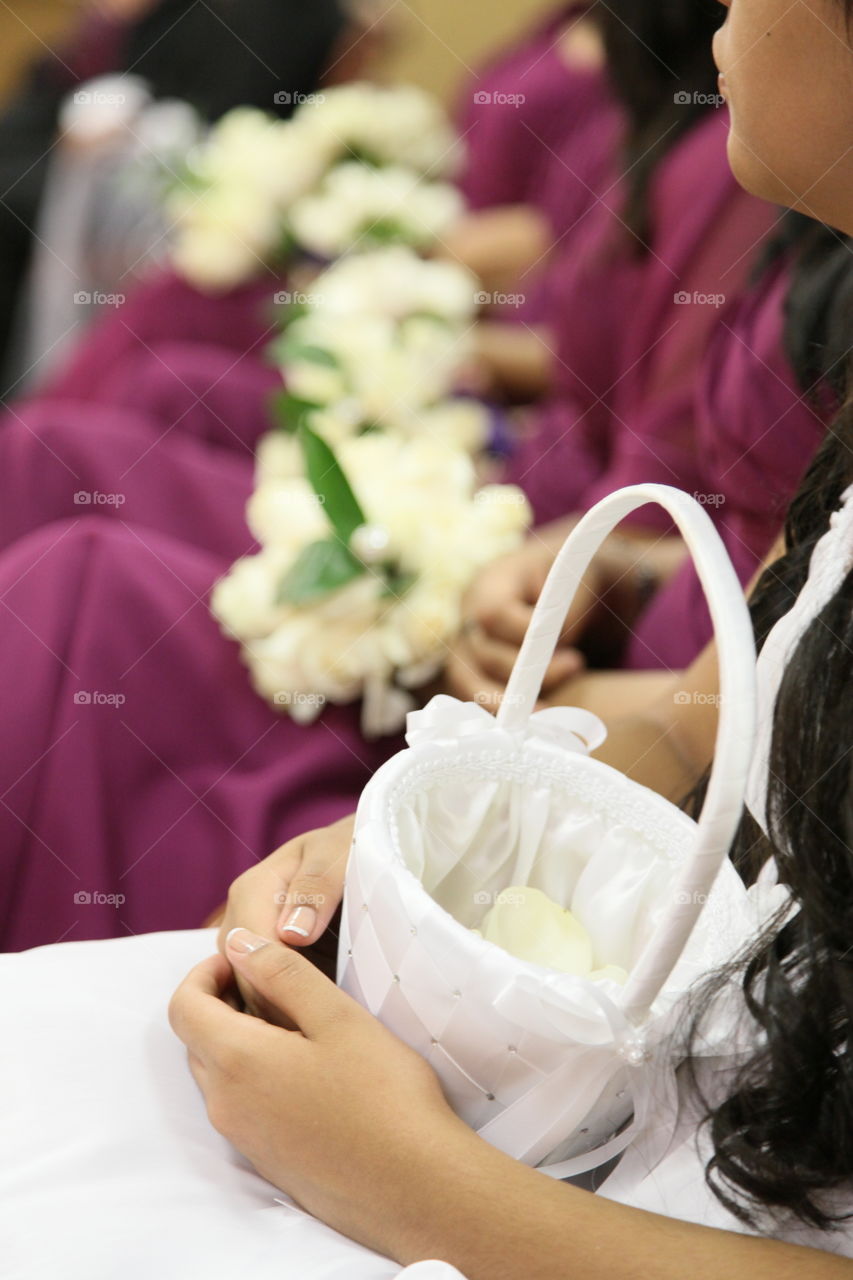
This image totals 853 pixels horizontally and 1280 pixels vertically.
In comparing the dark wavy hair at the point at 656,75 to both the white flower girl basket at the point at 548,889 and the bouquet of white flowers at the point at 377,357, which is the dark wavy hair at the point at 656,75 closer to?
the bouquet of white flowers at the point at 377,357

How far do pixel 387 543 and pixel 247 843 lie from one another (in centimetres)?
25

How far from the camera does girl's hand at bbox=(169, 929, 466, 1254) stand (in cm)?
52

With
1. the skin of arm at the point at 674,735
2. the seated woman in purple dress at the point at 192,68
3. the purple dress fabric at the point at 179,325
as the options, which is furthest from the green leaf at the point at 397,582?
the seated woman in purple dress at the point at 192,68

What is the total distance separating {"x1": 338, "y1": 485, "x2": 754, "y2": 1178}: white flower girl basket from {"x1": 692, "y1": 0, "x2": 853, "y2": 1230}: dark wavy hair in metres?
0.04

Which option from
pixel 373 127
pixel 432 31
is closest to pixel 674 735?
pixel 373 127

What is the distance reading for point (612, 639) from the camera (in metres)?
1.14

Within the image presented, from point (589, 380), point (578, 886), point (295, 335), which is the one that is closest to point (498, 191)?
point (589, 380)

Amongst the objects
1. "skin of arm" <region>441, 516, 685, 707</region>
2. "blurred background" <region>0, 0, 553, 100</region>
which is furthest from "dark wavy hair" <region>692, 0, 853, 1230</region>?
"blurred background" <region>0, 0, 553, 100</region>

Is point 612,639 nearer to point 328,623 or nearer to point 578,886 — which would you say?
point 328,623

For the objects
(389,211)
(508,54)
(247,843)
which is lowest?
(247,843)

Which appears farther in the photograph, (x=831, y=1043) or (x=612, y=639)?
(x=612, y=639)

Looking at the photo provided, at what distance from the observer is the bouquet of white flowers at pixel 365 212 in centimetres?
163

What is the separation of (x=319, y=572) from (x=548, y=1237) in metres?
0.54

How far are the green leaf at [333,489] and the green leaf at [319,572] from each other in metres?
0.01
